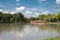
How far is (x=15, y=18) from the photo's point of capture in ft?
201

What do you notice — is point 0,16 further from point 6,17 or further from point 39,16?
point 39,16

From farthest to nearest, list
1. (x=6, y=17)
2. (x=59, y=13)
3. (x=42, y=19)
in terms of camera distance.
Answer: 1. (x=42, y=19)
2. (x=6, y=17)
3. (x=59, y=13)

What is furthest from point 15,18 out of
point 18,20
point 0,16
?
point 0,16

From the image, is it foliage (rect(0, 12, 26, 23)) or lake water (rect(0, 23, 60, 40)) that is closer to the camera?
lake water (rect(0, 23, 60, 40))

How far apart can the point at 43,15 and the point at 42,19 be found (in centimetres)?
231

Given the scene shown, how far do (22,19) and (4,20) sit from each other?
22.0ft

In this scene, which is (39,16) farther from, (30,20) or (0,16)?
(0,16)

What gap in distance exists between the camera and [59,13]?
56.6 meters

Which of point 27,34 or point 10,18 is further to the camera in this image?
point 10,18

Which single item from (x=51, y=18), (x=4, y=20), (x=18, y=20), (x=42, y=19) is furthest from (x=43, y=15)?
(x=4, y=20)

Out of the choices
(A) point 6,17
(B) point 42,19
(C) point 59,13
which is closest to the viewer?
(C) point 59,13

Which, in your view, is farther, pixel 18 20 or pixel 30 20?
pixel 30 20

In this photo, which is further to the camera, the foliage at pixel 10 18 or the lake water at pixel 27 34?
the foliage at pixel 10 18

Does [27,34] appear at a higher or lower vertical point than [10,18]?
lower
